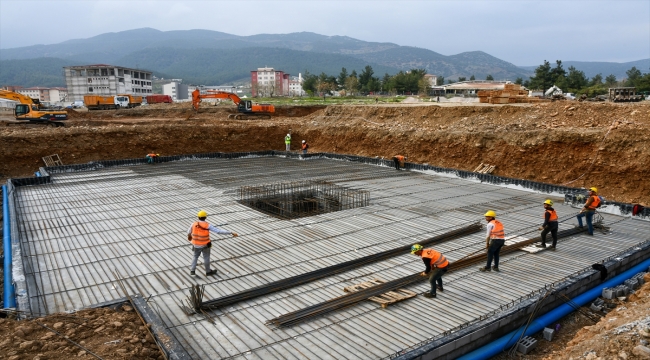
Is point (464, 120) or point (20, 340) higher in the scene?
point (464, 120)

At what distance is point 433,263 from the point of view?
806 cm

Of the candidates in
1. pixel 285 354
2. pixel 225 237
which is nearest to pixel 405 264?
pixel 285 354

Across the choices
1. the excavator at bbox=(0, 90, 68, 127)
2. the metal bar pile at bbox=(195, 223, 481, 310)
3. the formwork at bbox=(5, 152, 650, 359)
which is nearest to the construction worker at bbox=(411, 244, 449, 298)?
the formwork at bbox=(5, 152, 650, 359)

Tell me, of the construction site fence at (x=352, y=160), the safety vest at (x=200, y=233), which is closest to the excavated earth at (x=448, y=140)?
the construction site fence at (x=352, y=160)

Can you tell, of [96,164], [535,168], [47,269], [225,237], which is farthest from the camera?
[96,164]

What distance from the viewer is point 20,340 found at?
230 inches

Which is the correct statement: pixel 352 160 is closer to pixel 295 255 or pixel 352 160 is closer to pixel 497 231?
pixel 295 255

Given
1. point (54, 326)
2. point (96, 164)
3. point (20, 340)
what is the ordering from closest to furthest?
point (20, 340), point (54, 326), point (96, 164)

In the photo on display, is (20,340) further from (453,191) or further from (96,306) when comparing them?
(453,191)

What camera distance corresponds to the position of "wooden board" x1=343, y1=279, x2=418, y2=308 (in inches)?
322

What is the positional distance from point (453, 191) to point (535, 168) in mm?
5654

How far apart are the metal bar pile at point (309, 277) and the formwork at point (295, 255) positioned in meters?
0.17

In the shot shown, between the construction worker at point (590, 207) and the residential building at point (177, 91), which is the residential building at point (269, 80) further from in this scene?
the construction worker at point (590, 207)

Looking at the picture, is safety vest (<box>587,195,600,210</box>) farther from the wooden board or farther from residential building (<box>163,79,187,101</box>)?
residential building (<box>163,79,187,101</box>)
